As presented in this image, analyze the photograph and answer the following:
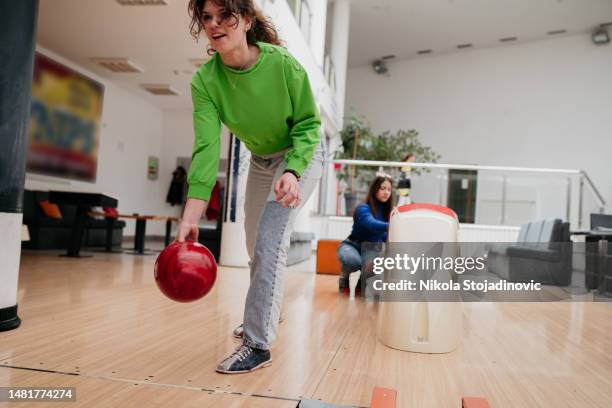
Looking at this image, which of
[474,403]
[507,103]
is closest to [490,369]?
[474,403]

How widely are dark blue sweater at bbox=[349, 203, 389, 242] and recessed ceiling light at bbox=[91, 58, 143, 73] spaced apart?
5.41m

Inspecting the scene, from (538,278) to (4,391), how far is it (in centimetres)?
492

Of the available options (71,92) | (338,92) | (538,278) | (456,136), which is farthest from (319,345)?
(456,136)

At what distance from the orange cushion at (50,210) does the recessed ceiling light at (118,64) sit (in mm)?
2394

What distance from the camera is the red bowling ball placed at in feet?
4.99

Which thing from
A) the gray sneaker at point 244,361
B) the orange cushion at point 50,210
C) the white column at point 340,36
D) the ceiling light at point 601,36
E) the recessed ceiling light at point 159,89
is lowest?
the gray sneaker at point 244,361

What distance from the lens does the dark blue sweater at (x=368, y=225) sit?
354 centimetres

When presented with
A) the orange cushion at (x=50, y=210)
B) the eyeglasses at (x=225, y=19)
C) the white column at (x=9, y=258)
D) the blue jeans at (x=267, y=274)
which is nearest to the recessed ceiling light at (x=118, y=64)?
the orange cushion at (x=50, y=210)

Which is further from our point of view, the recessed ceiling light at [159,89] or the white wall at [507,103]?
the white wall at [507,103]

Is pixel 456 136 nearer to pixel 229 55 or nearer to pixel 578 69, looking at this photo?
pixel 578 69

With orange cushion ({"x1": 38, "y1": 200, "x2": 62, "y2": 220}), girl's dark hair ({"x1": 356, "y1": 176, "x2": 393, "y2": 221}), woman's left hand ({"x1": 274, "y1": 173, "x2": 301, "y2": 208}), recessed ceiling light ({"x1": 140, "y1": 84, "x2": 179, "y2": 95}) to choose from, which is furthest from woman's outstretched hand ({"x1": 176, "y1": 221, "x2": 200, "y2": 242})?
recessed ceiling light ({"x1": 140, "y1": 84, "x2": 179, "y2": 95})

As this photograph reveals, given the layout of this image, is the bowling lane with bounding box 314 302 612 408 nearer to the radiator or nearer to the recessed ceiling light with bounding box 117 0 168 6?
the radiator

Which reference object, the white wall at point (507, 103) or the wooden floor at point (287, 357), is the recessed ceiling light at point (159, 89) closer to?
the wooden floor at point (287, 357)

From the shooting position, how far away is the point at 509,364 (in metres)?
1.92
